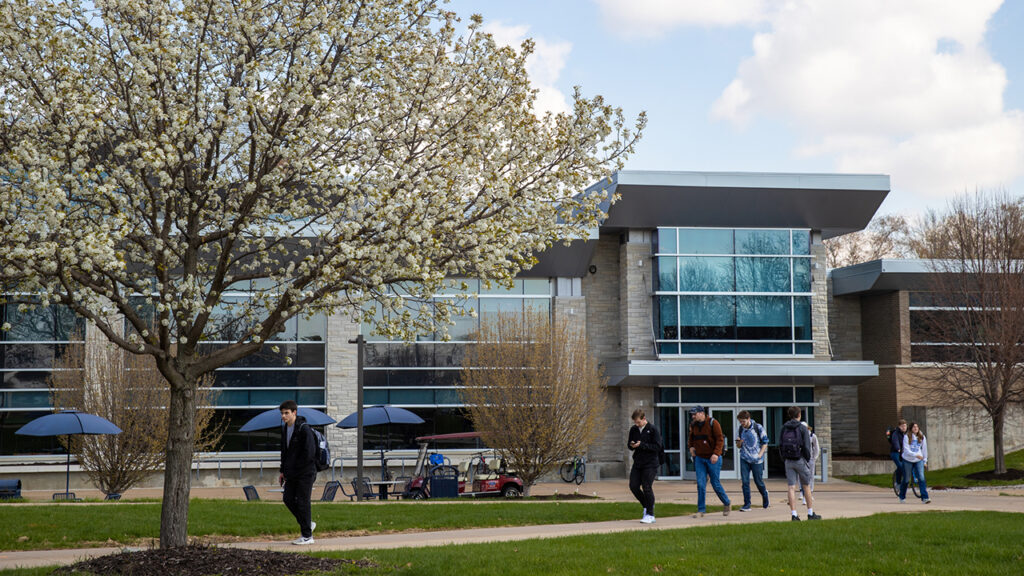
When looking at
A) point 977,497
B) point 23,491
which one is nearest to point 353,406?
point 23,491

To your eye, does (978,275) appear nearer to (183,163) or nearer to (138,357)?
(138,357)

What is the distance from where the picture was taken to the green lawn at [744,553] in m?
9.09

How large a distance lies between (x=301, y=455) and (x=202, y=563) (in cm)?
218

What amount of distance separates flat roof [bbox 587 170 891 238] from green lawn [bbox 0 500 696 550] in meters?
13.8

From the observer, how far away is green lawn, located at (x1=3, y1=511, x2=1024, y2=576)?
9.09m

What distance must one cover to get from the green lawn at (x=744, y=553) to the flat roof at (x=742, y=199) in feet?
59.0

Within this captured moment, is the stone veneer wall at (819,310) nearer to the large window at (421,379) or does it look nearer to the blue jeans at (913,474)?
the large window at (421,379)

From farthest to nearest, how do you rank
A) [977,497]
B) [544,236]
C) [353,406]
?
[353,406] → [977,497] → [544,236]

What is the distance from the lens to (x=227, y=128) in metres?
9.88

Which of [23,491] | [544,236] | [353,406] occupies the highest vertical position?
[544,236]

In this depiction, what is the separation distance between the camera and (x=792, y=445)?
15.3 meters

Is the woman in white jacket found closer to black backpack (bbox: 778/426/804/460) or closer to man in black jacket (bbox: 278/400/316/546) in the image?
black backpack (bbox: 778/426/804/460)

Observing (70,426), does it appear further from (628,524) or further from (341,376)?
(628,524)

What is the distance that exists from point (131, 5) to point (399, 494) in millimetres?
15934
